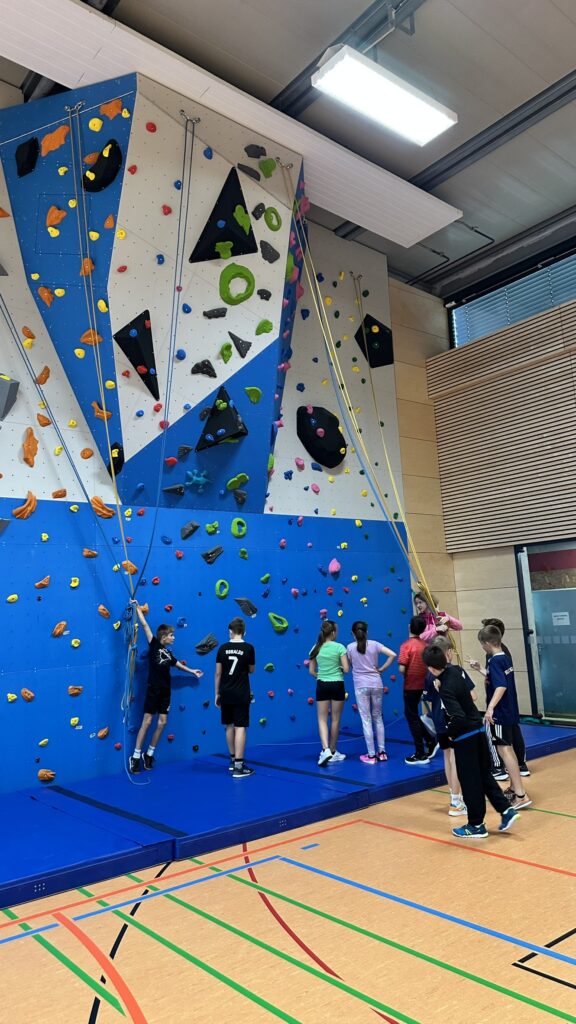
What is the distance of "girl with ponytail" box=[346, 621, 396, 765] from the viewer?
5.81 metres

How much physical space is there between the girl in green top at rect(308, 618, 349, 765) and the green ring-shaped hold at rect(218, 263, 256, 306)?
321 cm

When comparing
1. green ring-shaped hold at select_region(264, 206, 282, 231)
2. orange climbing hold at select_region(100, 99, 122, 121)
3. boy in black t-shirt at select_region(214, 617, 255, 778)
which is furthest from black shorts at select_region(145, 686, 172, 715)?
orange climbing hold at select_region(100, 99, 122, 121)

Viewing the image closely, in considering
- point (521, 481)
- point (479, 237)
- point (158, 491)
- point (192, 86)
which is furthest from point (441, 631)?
point (479, 237)

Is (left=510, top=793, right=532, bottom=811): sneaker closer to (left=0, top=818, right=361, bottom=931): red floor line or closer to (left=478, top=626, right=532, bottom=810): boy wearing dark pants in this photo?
(left=478, top=626, right=532, bottom=810): boy wearing dark pants

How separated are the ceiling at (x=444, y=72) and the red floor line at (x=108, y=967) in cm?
662

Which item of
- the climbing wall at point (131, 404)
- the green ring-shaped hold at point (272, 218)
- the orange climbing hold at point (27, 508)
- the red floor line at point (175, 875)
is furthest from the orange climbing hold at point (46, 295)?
the red floor line at point (175, 875)

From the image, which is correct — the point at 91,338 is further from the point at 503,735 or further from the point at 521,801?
the point at 521,801

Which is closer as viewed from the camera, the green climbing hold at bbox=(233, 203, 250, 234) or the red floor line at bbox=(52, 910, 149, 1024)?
the red floor line at bbox=(52, 910, 149, 1024)

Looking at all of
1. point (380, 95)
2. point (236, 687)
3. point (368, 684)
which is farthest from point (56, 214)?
point (368, 684)

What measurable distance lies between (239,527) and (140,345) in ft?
7.11

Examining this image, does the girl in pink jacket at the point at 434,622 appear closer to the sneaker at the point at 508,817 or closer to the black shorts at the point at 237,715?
the black shorts at the point at 237,715

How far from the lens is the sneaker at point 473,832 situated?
13.6ft

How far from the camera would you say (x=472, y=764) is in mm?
4070

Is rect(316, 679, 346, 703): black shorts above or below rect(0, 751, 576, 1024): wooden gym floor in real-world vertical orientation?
above
